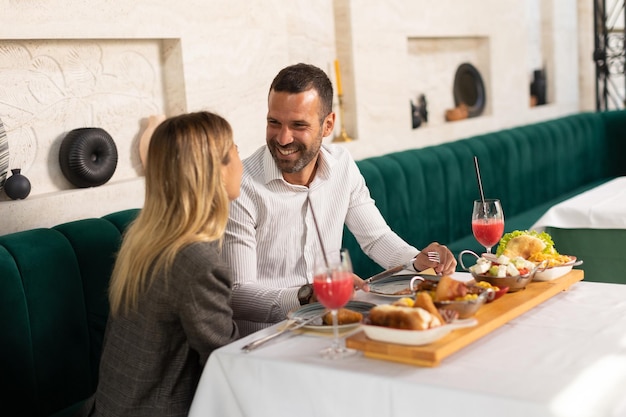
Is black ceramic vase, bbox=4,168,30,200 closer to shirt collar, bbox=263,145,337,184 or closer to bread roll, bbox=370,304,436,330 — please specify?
shirt collar, bbox=263,145,337,184

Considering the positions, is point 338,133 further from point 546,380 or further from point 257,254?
point 546,380

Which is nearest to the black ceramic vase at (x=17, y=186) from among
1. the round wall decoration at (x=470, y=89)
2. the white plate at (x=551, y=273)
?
the white plate at (x=551, y=273)

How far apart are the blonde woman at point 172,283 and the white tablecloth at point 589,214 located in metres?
2.03

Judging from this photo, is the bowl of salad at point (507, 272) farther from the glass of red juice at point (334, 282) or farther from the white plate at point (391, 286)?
the glass of red juice at point (334, 282)

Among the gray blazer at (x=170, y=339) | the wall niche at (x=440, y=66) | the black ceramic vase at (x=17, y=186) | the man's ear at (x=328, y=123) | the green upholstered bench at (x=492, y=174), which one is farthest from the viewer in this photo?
the wall niche at (x=440, y=66)

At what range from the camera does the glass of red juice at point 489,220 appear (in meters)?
2.32

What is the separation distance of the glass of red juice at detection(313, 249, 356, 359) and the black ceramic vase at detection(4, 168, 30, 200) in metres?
1.45

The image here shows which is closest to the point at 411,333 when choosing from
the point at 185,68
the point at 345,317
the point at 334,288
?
the point at 334,288

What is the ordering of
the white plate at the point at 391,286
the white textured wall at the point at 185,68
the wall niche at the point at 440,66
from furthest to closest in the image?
the wall niche at the point at 440,66 < the white textured wall at the point at 185,68 < the white plate at the point at 391,286

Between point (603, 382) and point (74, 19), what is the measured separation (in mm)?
2248

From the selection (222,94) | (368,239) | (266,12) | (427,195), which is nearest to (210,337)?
(368,239)

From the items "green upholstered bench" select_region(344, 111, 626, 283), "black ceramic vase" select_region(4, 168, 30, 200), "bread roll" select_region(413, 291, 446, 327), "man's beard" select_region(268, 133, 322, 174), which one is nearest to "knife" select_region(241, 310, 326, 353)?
"bread roll" select_region(413, 291, 446, 327)

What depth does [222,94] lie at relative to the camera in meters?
3.61

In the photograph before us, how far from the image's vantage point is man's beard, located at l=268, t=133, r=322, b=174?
2527 millimetres
